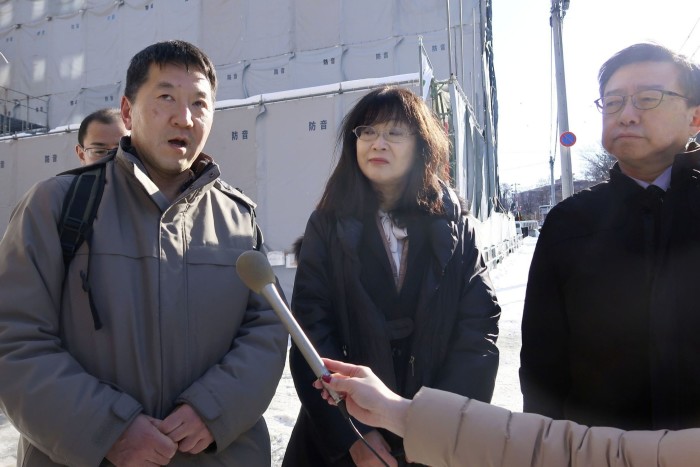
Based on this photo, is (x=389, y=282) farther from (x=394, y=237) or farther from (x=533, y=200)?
(x=533, y=200)

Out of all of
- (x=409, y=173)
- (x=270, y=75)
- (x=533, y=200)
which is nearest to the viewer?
(x=409, y=173)

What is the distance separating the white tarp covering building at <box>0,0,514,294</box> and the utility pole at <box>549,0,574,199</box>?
1.98 m

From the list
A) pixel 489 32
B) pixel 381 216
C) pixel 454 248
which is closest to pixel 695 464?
pixel 454 248

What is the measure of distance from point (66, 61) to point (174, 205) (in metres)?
26.5

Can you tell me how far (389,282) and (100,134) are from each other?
2.23m

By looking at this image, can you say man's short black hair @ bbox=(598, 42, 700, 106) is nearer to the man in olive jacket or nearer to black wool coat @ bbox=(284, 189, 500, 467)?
black wool coat @ bbox=(284, 189, 500, 467)

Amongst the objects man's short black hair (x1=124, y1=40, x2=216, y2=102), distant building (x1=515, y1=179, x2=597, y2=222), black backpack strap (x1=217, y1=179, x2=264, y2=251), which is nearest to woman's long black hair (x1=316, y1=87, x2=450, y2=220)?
black backpack strap (x1=217, y1=179, x2=264, y2=251)

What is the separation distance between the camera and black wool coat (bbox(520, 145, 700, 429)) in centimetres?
154

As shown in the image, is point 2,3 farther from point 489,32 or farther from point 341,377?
point 341,377

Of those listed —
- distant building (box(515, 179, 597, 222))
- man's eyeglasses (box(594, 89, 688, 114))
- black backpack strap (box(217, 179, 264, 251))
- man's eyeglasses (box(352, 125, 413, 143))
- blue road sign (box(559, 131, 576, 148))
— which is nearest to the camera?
man's eyeglasses (box(594, 89, 688, 114))

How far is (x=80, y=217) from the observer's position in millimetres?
1654

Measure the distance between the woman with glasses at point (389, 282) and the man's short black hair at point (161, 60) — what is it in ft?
2.33

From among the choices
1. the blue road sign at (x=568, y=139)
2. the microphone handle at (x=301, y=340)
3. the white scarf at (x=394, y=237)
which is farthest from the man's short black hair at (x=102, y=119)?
the blue road sign at (x=568, y=139)

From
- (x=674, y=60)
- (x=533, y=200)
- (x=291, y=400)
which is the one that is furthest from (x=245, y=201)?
(x=533, y=200)
